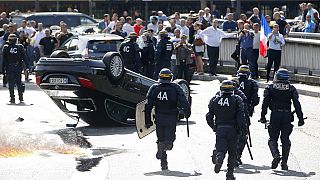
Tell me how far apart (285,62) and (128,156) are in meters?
13.9

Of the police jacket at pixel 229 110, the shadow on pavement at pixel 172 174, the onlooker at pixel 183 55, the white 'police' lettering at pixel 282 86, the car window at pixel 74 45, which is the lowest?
the shadow on pavement at pixel 172 174

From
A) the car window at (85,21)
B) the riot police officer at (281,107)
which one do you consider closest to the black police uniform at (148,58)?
the riot police officer at (281,107)

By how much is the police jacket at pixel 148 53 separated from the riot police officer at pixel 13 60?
3.06 m

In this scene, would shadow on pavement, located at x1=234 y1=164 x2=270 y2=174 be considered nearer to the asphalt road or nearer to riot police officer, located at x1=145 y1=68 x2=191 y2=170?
the asphalt road

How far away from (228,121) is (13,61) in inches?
472

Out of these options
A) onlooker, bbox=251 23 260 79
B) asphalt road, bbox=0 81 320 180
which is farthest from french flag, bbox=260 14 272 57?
asphalt road, bbox=0 81 320 180

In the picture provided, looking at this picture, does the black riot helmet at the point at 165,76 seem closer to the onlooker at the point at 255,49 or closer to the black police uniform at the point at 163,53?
the black police uniform at the point at 163,53

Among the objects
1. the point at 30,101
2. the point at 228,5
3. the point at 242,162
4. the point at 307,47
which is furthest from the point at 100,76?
the point at 228,5

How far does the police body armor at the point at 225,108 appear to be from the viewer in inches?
539

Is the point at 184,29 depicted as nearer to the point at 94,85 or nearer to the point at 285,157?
the point at 94,85

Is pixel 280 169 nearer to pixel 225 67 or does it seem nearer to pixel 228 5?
pixel 225 67

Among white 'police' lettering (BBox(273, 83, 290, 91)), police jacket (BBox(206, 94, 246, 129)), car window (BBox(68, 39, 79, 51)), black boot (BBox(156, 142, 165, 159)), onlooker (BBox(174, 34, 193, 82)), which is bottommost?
black boot (BBox(156, 142, 165, 159))

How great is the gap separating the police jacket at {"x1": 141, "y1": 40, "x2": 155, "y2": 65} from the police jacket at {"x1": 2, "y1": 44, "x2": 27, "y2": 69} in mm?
3066

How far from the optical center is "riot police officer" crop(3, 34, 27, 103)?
2456 centimetres
